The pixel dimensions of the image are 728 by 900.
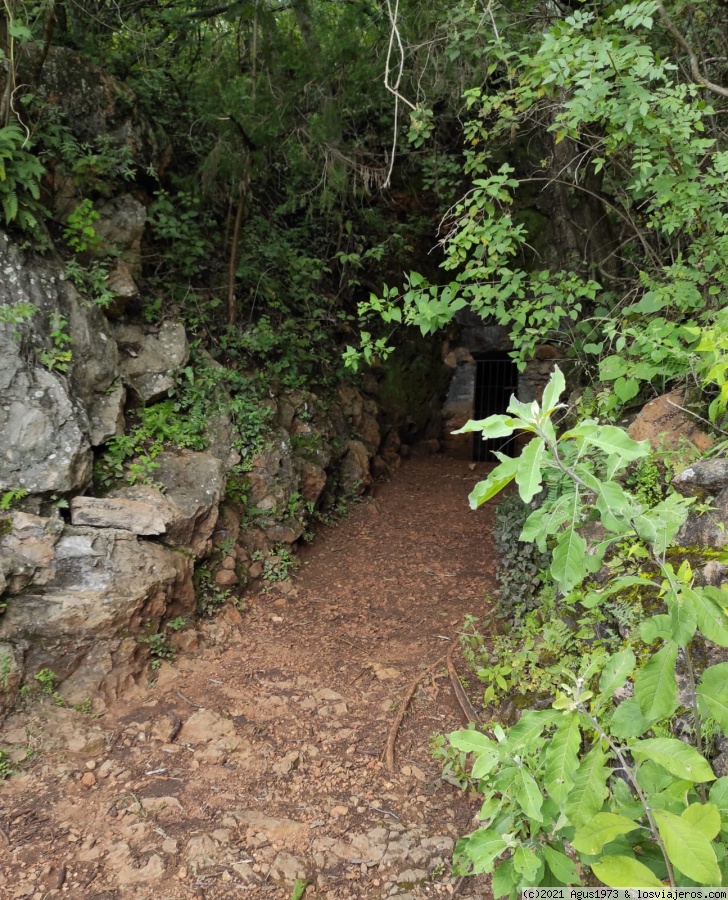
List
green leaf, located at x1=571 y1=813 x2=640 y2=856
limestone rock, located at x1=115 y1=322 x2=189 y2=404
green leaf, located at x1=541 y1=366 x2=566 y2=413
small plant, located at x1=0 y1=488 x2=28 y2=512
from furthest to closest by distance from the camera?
1. limestone rock, located at x1=115 y1=322 x2=189 y2=404
2. small plant, located at x1=0 y1=488 x2=28 y2=512
3. green leaf, located at x1=541 y1=366 x2=566 y2=413
4. green leaf, located at x1=571 y1=813 x2=640 y2=856

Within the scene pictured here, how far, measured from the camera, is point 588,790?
51.6 inches

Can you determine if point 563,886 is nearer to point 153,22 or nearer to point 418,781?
point 418,781

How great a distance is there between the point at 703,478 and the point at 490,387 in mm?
7270

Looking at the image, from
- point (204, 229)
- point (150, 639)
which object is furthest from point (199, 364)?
point (150, 639)

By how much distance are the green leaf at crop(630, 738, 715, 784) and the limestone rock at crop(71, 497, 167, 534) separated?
3.91m

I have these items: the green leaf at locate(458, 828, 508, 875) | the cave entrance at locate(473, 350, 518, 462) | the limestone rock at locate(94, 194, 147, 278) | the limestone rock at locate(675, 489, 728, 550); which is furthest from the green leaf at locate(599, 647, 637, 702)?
the cave entrance at locate(473, 350, 518, 462)

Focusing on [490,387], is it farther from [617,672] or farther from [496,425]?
[496,425]

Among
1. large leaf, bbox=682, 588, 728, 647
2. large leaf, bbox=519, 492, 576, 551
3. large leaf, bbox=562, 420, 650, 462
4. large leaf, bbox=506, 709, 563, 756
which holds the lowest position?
large leaf, bbox=506, 709, 563, 756

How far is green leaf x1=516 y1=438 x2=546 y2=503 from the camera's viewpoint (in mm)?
1196

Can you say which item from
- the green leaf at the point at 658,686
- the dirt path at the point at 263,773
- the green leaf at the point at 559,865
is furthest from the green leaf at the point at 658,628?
the dirt path at the point at 263,773

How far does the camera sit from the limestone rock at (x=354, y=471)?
22.6 ft

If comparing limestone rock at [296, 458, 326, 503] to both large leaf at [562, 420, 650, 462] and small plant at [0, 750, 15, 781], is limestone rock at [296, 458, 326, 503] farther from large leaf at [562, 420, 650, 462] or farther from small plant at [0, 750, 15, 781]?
large leaf at [562, 420, 650, 462]

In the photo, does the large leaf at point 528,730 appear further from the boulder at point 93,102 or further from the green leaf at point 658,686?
the boulder at point 93,102

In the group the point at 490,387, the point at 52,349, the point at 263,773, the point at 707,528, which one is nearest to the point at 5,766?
the point at 263,773
